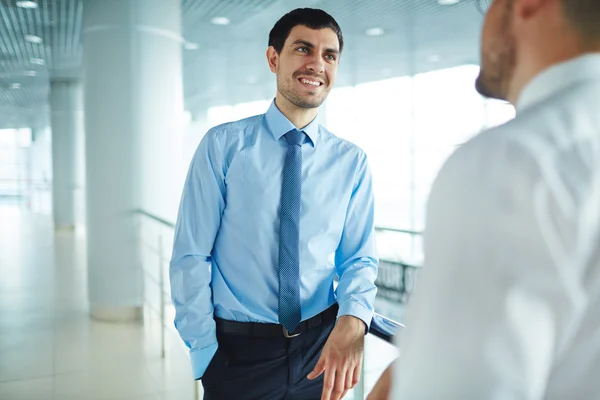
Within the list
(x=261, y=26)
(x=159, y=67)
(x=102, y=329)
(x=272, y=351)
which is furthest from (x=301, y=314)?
(x=261, y=26)

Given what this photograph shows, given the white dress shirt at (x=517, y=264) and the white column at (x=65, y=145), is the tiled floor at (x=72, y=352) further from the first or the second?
the white column at (x=65, y=145)

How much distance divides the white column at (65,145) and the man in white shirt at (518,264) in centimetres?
797

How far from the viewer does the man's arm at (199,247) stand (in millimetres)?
870

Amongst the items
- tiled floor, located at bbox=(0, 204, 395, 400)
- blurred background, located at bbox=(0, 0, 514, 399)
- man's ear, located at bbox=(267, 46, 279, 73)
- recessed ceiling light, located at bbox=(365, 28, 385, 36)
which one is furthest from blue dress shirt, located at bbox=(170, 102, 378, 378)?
recessed ceiling light, located at bbox=(365, 28, 385, 36)

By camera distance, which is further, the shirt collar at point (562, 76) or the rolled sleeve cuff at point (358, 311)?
the rolled sleeve cuff at point (358, 311)

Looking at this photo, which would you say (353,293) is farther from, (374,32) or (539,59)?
A: (374,32)

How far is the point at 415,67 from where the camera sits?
8.52 meters

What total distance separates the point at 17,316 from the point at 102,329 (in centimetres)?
54

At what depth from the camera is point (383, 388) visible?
16.7 inches

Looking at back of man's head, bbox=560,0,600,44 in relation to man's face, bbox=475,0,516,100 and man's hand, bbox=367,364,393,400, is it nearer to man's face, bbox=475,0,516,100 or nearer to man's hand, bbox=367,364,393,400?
man's face, bbox=475,0,516,100

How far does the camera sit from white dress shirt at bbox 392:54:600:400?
25cm

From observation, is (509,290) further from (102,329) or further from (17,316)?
(17,316)

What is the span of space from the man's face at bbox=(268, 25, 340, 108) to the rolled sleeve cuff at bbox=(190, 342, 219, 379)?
42 centimetres

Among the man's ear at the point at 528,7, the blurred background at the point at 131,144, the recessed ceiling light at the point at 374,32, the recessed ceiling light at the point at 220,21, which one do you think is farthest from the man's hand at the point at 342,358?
the recessed ceiling light at the point at 374,32
